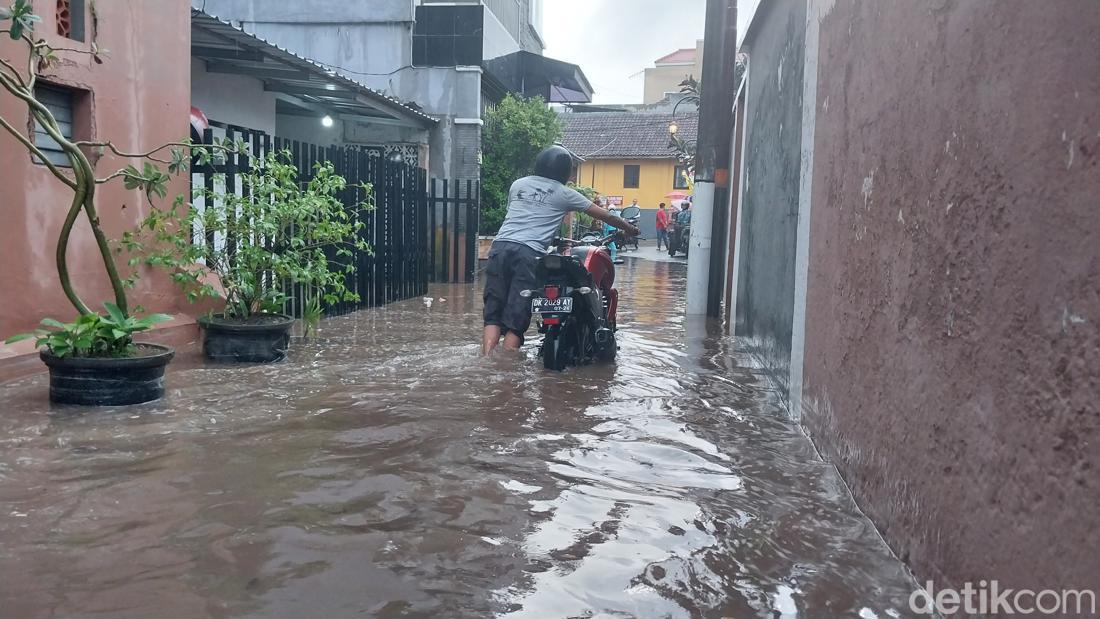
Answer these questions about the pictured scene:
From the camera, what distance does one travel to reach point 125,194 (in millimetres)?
5996

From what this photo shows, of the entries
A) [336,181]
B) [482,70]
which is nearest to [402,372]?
[336,181]

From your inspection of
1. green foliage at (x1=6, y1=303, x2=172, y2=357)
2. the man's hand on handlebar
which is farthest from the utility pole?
green foliage at (x1=6, y1=303, x2=172, y2=357)

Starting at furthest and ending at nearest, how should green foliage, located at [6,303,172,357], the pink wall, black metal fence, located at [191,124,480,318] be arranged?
black metal fence, located at [191,124,480,318] → the pink wall → green foliage, located at [6,303,172,357]

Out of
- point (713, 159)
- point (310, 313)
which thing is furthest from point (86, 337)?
point (713, 159)

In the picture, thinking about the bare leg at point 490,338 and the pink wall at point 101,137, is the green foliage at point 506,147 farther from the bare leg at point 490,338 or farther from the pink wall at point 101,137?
the pink wall at point 101,137

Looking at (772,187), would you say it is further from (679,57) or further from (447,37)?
(679,57)

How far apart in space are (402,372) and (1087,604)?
477 centimetres

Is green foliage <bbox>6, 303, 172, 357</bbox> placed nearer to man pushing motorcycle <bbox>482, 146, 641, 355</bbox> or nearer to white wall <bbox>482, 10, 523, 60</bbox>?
man pushing motorcycle <bbox>482, 146, 641, 355</bbox>

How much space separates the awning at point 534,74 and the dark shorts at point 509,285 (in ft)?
42.6

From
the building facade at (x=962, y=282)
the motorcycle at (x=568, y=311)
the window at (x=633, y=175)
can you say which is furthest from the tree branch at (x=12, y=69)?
the window at (x=633, y=175)

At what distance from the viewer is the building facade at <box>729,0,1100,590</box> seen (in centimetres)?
182

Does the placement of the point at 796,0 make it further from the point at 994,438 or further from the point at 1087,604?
the point at 1087,604

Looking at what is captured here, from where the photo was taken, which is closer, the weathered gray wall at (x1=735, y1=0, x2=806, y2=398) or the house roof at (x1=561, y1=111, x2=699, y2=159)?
the weathered gray wall at (x1=735, y1=0, x2=806, y2=398)

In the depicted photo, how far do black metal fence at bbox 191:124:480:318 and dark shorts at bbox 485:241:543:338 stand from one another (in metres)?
1.44
